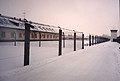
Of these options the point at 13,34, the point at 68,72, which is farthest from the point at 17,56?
the point at 13,34

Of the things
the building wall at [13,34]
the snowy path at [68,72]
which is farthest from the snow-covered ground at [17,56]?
the building wall at [13,34]

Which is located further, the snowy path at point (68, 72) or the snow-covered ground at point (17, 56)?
the snow-covered ground at point (17, 56)

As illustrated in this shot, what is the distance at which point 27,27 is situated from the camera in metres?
5.73

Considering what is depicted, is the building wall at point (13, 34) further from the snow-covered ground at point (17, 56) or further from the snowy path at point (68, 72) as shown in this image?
the snowy path at point (68, 72)

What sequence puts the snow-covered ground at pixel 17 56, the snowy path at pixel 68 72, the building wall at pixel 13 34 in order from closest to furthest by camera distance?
the snowy path at pixel 68 72, the snow-covered ground at pixel 17 56, the building wall at pixel 13 34

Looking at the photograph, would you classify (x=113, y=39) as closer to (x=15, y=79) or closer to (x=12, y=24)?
(x=12, y=24)

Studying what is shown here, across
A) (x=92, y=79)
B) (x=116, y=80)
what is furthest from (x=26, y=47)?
(x=116, y=80)

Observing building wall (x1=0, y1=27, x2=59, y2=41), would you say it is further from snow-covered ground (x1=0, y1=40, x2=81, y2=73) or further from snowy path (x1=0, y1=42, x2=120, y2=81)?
snowy path (x1=0, y1=42, x2=120, y2=81)

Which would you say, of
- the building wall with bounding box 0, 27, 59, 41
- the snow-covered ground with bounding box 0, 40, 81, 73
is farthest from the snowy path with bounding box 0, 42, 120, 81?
the building wall with bounding box 0, 27, 59, 41

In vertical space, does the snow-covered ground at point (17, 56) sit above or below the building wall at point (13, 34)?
below

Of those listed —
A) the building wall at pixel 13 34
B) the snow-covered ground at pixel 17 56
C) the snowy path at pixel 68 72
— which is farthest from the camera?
the building wall at pixel 13 34

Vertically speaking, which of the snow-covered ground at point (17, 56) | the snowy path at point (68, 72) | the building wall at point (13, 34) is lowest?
the snowy path at point (68, 72)

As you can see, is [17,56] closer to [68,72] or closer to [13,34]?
[68,72]

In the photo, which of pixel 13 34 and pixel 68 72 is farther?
pixel 13 34
